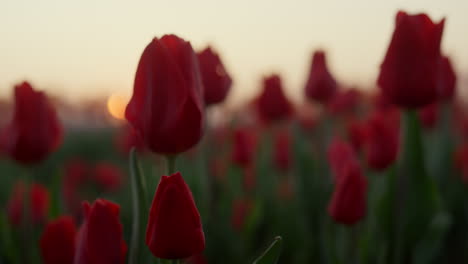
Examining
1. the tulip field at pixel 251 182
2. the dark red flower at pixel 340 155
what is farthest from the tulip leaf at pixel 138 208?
the dark red flower at pixel 340 155

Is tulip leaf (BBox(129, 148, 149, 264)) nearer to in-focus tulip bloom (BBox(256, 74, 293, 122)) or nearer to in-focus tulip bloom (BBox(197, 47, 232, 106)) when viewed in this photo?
in-focus tulip bloom (BBox(197, 47, 232, 106))

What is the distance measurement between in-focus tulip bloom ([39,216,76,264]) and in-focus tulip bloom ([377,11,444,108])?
812 mm

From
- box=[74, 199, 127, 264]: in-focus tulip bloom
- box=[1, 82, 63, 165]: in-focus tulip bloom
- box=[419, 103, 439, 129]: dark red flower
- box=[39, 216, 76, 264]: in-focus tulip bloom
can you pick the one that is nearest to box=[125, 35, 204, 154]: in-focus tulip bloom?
box=[74, 199, 127, 264]: in-focus tulip bloom

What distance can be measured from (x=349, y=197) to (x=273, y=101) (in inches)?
55.9

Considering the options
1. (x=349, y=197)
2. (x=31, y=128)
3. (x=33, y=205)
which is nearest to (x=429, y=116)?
(x=349, y=197)

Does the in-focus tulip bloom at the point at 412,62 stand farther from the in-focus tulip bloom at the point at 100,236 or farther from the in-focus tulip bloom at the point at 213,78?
the in-focus tulip bloom at the point at 100,236

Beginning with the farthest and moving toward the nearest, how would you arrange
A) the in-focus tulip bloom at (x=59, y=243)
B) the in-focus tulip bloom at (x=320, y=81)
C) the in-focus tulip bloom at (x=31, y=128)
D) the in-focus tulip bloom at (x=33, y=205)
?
the in-focus tulip bloom at (x=320, y=81)
the in-focus tulip bloom at (x=33, y=205)
the in-focus tulip bloom at (x=31, y=128)
the in-focus tulip bloom at (x=59, y=243)

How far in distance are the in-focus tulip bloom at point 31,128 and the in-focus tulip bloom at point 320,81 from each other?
49.2 inches

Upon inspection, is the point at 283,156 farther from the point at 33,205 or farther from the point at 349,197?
the point at 349,197

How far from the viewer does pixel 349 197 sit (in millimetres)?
1504

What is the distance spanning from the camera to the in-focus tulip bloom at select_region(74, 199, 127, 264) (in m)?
1.02

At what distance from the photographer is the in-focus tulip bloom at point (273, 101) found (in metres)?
2.87

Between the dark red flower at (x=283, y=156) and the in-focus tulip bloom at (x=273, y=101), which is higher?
the in-focus tulip bloom at (x=273, y=101)

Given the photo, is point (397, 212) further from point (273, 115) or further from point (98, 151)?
point (98, 151)
